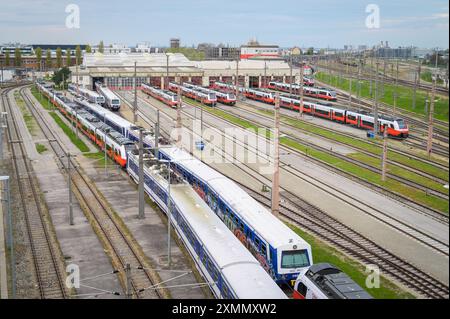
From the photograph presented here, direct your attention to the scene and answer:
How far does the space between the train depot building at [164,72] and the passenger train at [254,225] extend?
239ft

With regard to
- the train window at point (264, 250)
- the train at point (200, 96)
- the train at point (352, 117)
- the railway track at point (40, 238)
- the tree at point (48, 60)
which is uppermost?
the tree at point (48, 60)

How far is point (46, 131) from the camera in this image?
6225 cm

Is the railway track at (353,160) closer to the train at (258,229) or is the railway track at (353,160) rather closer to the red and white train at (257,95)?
the red and white train at (257,95)

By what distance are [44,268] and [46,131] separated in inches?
1606

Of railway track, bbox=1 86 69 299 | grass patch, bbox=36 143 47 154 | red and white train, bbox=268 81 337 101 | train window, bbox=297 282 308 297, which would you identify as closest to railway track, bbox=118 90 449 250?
train window, bbox=297 282 308 297

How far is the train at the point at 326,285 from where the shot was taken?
1694 centimetres

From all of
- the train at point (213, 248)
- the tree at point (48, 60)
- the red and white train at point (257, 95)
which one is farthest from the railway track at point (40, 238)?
the tree at point (48, 60)

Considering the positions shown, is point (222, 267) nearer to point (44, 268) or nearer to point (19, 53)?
point (44, 268)

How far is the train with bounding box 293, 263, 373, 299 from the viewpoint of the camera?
16.9 m

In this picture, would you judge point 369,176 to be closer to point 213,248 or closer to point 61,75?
point 213,248

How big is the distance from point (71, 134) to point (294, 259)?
43.9 m
